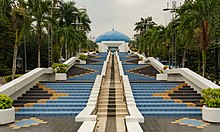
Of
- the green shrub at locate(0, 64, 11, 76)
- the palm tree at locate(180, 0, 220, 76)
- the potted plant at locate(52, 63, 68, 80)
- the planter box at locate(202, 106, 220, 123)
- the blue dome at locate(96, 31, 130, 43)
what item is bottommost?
the planter box at locate(202, 106, 220, 123)

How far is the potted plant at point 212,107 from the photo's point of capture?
11.7 m

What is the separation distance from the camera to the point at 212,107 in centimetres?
1196

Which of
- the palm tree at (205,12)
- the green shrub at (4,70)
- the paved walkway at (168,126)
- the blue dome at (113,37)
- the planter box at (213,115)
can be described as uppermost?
the blue dome at (113,37)

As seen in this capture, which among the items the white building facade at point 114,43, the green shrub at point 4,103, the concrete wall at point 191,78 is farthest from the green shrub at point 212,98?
the white building facade at point 114,43

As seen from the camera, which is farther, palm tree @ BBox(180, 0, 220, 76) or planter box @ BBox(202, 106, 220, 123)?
palm tree @ BBox(180, 0, 220, 76)

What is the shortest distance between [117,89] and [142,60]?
21246mm

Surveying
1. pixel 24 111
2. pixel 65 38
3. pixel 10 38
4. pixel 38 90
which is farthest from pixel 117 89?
pixel 10 38

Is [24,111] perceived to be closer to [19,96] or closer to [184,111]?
[19,96]

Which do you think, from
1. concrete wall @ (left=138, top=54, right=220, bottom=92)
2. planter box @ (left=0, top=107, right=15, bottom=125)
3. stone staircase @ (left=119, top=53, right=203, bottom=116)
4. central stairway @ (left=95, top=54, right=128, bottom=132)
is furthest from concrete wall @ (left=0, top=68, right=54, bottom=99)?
concrete wall @ (left=138, top=54, right=220, bottom=92)

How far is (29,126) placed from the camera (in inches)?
444

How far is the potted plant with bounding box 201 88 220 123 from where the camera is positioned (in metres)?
11.7

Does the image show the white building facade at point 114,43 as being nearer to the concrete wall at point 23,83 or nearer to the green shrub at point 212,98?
the concrete wall at point 23,83

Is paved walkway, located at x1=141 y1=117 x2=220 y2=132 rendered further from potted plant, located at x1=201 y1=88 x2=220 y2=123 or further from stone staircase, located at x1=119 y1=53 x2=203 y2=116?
stone staircase, located at x1=119 y1=53 x2=203 y2=116

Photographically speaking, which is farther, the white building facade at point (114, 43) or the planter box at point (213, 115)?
the white building facade at point (114, 43)
